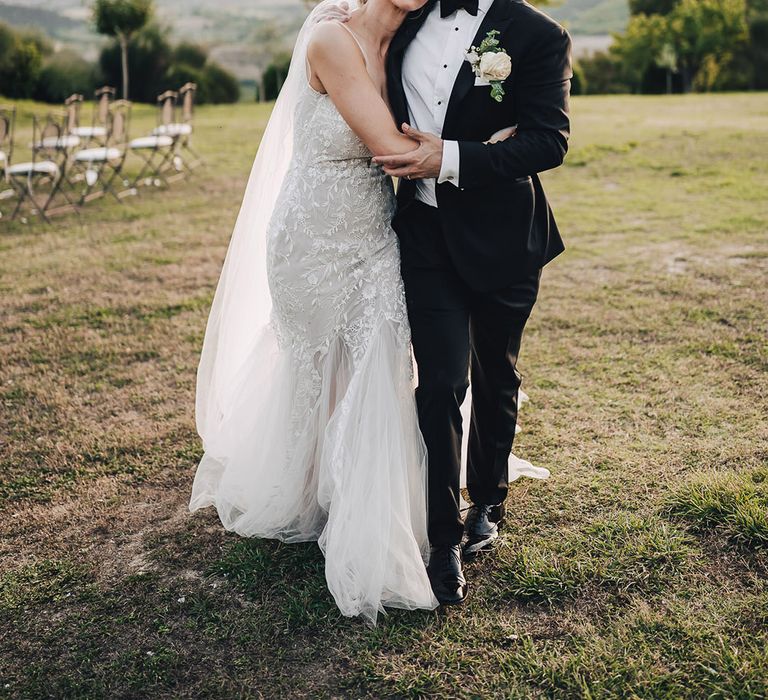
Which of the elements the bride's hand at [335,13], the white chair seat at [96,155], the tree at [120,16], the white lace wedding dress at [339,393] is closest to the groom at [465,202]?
the white lace wedding dress at [339,393]

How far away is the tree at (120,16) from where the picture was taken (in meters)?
22.3

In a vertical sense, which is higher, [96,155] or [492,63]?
[492,63]

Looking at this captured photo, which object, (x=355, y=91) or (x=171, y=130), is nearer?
(x=355, y=91)

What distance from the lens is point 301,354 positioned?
321cm

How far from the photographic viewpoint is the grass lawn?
2.67 m

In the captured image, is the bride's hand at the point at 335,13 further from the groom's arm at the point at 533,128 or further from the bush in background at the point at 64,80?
the bush in background at the point at 64,80

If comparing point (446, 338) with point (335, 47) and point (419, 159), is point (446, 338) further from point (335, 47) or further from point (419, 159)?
point (335, 47)

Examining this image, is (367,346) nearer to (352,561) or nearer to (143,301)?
(352,561)

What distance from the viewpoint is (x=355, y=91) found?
271cm

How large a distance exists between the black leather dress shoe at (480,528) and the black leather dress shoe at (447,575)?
0.21 m

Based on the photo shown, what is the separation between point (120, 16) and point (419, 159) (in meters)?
22.8

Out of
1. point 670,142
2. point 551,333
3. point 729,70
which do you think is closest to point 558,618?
point 551,333

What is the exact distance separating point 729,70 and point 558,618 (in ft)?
165

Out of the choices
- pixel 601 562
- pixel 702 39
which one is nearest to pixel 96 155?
pixel 601 562
